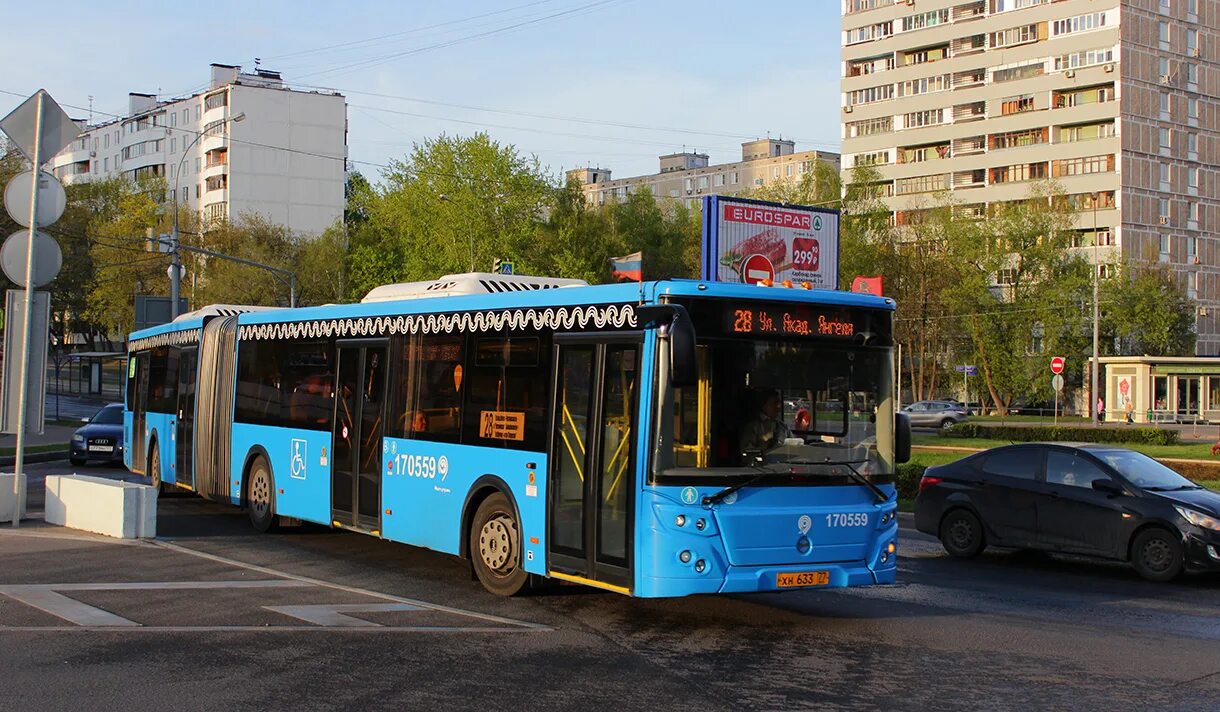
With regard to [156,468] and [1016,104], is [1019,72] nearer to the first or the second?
[1016,104]

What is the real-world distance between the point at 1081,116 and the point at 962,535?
Result: 85.3 metres

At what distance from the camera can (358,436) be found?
1472 centimetres

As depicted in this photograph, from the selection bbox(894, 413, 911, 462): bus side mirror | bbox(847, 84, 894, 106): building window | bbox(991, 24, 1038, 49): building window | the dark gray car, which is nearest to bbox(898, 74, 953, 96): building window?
bbox(847, 84, 894, 106): building window

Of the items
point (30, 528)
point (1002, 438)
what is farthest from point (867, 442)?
point (1002, 438)

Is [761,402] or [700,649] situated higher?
[761,402]

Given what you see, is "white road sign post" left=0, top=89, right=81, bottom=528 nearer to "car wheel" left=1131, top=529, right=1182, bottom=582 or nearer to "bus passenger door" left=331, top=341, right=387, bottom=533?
"bus passenger door" left=331, top=341, right=387, bottom=533

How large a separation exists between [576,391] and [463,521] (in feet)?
7.24

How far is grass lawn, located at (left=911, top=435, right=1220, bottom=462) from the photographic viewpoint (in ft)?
113

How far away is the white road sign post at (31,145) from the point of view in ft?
49.3

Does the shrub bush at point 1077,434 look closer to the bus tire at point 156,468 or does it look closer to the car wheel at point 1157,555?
the car wheel at point 1157,555

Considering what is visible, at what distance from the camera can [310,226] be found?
106375 mm

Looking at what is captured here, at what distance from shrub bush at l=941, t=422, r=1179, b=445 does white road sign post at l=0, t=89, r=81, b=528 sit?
29.5 meters

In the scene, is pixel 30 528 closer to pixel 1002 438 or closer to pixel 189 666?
pixel 189 666

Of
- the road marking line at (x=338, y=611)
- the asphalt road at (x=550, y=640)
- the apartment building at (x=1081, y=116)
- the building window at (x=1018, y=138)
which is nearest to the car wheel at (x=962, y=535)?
the asphalt road at (x=550, y=640)
